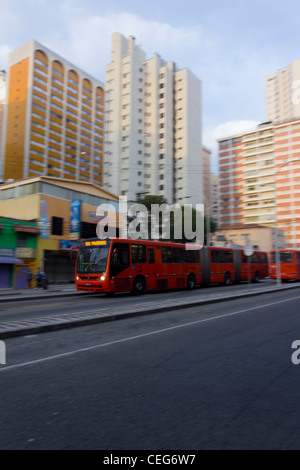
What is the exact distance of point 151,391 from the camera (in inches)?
147

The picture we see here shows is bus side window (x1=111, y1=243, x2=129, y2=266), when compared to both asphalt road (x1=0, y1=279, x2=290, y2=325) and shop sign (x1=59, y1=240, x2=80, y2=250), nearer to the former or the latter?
asphalt road (x1=0, y1=279, x2=290, y2=325)

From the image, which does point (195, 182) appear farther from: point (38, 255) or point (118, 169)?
point (38, 255)

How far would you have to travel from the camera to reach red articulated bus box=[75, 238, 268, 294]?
16109 mm

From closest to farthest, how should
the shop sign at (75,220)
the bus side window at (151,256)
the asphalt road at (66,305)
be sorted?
1. the asphalt road at (66,305)
2. the bus side window at (151,256)
3. the shop sign at (75,220)

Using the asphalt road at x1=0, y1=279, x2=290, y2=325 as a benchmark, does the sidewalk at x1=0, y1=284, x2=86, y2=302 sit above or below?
below

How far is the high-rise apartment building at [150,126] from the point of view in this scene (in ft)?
274

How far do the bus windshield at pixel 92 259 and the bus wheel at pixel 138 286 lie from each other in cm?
201

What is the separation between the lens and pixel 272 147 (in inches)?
3469

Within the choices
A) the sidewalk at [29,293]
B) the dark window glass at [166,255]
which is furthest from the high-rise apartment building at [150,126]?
the dark window glass at [166,255]

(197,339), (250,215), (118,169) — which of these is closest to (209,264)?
(197,339)

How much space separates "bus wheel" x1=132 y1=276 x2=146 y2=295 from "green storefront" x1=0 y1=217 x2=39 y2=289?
11064 mm

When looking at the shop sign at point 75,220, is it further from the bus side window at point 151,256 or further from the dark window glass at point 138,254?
the dark window glass at point 138,254

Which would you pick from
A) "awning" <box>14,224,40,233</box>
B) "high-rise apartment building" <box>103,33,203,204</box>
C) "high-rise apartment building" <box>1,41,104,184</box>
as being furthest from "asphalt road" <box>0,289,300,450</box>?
"high-rise apartment building" <box>103,33,203,204</box>

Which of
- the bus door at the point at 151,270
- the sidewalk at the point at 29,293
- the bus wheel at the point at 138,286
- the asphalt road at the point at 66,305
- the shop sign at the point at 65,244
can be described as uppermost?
the shop sign at the point at 65,244
